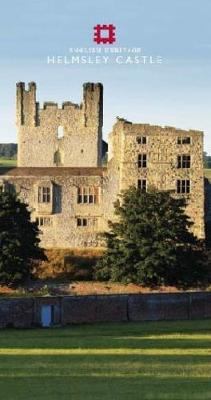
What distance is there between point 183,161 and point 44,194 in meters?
10.4

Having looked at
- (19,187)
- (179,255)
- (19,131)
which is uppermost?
(19,131)

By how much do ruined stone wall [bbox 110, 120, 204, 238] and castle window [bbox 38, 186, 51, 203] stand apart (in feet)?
17.0

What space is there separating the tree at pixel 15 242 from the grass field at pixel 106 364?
42.3 feet

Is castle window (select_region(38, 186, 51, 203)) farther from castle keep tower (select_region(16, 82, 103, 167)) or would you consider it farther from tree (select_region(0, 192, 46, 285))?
castle keep tower (select_region(16, 82, 103, 167))

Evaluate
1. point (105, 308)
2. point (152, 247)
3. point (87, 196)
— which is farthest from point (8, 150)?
point (105, 308)

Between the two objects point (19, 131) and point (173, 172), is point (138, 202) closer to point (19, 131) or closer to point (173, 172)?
point (173, 172)

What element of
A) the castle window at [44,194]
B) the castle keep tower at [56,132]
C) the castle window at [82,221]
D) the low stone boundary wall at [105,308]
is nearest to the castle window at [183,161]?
the castle window at [82,221]

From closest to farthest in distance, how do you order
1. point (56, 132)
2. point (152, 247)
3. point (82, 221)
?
point (152, 247), point (82, 221), point (56, 132)

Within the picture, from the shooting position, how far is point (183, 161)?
2776 inches

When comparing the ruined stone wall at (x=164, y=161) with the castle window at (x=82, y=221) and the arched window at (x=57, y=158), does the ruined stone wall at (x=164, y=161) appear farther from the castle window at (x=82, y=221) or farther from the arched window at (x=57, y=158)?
the arched window at (x=57, y=158)

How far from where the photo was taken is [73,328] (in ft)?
161

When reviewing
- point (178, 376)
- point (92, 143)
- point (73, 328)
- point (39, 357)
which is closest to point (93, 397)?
point (178, 376)

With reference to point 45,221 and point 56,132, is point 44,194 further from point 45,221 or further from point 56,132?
point 56,132

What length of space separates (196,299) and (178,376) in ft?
86.2
